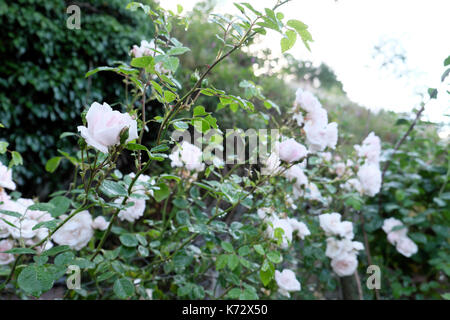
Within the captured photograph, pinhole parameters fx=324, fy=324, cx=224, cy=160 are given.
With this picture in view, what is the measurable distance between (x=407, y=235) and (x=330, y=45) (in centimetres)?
Result: 109

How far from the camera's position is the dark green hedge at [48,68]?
225 cm

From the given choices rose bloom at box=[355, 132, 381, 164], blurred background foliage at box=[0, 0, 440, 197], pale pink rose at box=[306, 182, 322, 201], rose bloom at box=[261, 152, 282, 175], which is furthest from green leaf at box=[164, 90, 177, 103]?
blurred background foliage at box=[0, 0, 440, 197]

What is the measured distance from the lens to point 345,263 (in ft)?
4.20

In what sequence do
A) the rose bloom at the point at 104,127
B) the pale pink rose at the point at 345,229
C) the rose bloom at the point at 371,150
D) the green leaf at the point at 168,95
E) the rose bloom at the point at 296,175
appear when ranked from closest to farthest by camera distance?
the rose bloom at the point at 104,127 → the green leaf at the point at 168,95 → the rose bloom at the point at 296,175 → the pale pink rose at the point at 345,229 → the rose bloom at the point at 371,150

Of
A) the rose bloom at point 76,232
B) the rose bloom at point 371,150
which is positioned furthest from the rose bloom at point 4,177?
the rose bloom at point 371,150

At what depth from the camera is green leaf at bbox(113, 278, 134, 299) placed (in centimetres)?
79

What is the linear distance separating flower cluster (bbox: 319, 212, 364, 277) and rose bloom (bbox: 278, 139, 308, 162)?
524 mm

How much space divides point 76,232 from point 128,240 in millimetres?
150

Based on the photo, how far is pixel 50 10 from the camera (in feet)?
7.79

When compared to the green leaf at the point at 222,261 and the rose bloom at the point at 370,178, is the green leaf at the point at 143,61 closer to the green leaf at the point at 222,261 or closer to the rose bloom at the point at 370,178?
the green leaf at the point at 222,261

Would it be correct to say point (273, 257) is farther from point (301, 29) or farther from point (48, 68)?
point (48, 68)

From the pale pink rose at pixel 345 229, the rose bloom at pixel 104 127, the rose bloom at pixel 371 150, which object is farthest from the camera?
the rose bloom at pixel 371 150

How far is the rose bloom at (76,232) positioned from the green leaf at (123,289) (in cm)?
20

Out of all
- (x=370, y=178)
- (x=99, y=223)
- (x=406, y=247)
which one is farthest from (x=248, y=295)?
(x=406, y=247)
